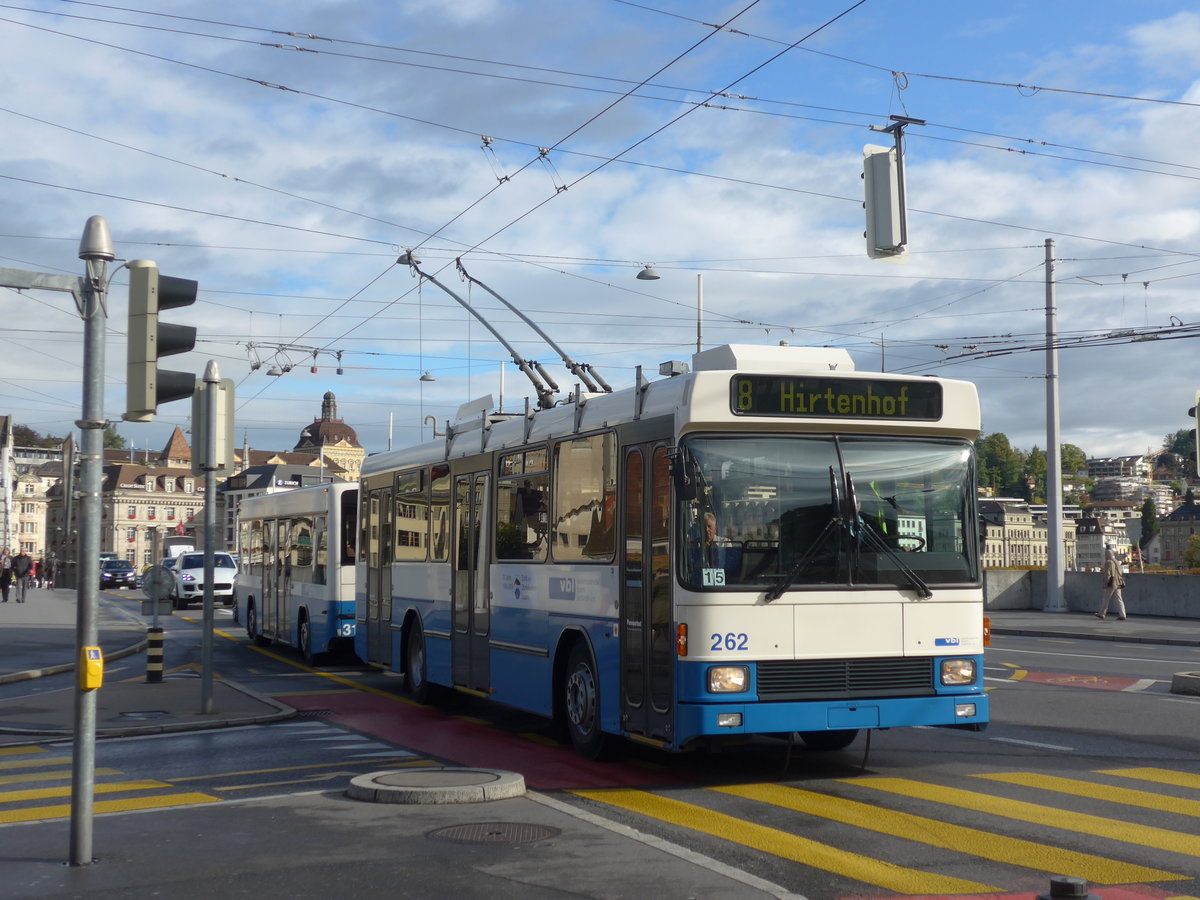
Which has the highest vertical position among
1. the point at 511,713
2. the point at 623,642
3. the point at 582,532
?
the point at 582,532

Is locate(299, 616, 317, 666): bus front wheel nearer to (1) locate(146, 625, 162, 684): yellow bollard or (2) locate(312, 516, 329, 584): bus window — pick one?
(2) locate(312, 516, 329, 584): bus window

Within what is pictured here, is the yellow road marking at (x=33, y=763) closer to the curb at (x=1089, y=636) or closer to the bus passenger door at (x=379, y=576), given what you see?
the bus passenger door at (x=379, y=576)

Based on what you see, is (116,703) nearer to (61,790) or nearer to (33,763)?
(33,763)

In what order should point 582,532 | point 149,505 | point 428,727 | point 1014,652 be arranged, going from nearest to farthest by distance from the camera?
point 582,532, point 428,727, point 1014,652, point 149,505

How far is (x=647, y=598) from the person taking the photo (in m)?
10.5

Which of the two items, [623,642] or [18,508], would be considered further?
[18,508]

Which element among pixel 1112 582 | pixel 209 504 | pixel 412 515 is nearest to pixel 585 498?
pixel 412 515

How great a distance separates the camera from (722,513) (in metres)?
9.95

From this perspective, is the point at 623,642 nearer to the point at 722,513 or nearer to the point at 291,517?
the point at 722,513

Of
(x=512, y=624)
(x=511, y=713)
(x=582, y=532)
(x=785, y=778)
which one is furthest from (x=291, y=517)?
(x=785, y=778)

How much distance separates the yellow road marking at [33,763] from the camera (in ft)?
38.7

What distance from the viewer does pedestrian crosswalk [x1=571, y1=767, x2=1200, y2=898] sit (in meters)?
7.24

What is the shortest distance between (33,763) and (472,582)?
4457mm

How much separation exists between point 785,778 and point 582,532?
263 cm
